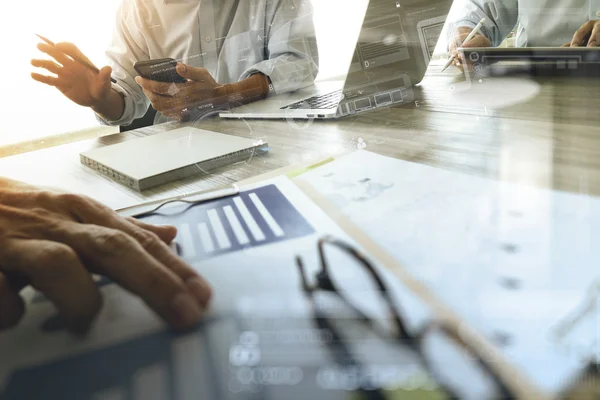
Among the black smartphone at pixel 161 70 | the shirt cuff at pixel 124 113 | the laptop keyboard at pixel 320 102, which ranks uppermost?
the black smartphone at pixel 161 70

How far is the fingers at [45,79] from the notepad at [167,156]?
0.27 ft

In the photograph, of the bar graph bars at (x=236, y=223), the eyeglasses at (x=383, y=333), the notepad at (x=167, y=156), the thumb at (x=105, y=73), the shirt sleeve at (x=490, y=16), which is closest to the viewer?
the eyeglasses at (x=383, y=333)

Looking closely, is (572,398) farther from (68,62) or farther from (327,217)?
(68,62)

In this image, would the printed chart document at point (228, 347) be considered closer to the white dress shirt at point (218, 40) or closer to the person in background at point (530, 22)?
the white dress shirt at point (218, 40)

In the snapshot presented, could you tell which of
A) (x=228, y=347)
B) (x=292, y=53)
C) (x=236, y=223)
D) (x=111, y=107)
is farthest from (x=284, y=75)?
(x=228, y=347)

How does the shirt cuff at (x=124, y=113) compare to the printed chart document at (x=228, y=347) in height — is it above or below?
above

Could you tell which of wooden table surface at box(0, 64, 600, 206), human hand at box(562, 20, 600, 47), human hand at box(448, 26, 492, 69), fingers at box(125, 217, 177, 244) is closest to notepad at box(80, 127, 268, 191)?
wooden table surface at box(0, 64, 600, 206)

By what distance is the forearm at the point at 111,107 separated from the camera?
1.81 ft

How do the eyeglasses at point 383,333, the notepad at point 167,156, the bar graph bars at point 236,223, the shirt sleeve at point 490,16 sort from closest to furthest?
the eyeglasses at point 383,333
the bar graph bars at point 236,223
the notepad at point 167,156
the shirt sleeve at point 490,16

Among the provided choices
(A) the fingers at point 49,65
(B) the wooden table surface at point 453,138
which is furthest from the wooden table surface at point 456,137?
(A) the fingers at point 49,65

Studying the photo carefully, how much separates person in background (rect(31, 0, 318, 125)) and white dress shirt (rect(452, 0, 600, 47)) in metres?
0.27

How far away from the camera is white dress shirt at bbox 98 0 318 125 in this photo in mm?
533

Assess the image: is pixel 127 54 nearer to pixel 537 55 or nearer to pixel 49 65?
pixel 49 65

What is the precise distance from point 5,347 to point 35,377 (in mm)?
36
